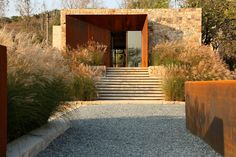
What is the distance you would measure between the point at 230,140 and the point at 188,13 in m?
15.6

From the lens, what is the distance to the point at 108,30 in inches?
831

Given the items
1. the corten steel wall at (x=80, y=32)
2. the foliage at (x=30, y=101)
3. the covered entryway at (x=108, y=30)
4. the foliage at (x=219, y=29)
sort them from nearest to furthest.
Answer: the foliage at (x=30, y=101) < the corten steel wall at (x=80, y=32) < the covered entryway at (x=108, y=30) < the foliage at (x=219, y=29)

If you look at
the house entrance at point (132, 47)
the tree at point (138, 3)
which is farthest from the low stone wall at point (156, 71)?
the tree at point (138, 3)

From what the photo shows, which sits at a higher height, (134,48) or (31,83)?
(134,48)

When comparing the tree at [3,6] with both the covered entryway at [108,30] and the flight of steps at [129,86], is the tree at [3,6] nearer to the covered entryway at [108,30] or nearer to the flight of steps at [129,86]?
the covered entryway at [108,30]

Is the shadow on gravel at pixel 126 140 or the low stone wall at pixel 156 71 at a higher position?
the low stone wall at pixel 156 71

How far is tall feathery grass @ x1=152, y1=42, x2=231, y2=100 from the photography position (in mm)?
12617

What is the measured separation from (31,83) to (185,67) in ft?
30.3

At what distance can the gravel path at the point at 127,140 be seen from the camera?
15.1ft

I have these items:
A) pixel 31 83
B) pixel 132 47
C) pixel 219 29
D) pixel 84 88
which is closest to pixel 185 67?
pixel 84 88

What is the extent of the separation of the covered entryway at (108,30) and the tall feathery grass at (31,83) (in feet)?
40.3

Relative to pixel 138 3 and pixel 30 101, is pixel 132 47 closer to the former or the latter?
pixel 138 3

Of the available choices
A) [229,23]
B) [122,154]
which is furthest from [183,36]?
[122,154]

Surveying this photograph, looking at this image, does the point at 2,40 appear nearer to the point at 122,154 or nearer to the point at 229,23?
the point at 122,154
